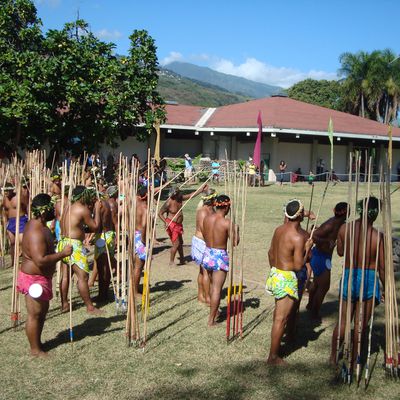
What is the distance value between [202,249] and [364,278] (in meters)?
2.98

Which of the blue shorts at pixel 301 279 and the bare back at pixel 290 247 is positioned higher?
the bare back at pixel 290 247

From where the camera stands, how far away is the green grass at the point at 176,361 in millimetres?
4441

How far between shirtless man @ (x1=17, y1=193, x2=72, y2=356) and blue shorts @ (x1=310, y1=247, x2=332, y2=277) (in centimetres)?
292

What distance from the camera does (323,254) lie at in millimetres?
6039

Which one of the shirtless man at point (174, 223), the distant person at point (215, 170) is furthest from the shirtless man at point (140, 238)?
the shirtless man at point (174, 223)

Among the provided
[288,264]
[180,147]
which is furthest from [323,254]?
[180,147]

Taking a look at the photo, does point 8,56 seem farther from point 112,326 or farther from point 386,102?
point 386,102

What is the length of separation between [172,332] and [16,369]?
5.74ft

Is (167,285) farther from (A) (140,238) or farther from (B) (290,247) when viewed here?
(B) (290,247)

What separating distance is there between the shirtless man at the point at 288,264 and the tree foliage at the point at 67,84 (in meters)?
11.0

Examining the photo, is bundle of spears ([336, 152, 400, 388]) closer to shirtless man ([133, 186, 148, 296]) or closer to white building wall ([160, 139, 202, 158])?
shirtless man ([133, 186, 148, 296])

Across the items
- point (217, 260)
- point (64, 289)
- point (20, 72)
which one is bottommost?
point (64, 289)

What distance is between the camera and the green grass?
14.6 feet

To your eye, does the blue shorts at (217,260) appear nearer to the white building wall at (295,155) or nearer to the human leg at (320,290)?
the human leg at (320,290)
